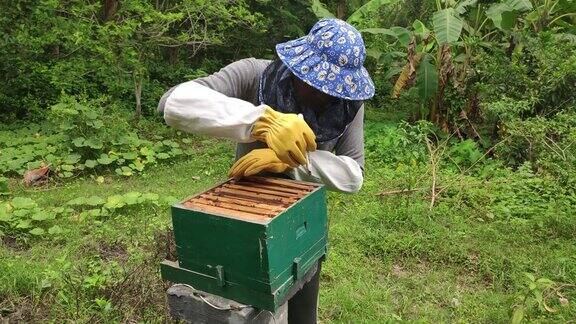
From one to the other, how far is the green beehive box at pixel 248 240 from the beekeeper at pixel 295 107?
0.14m

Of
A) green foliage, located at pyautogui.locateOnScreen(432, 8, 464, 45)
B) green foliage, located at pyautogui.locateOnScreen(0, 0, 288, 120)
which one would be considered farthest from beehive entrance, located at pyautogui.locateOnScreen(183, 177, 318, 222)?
green foliage, located at pyautogui.locateOnScreen(0, 0, 288, 120)

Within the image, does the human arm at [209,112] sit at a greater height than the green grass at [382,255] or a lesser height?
greater

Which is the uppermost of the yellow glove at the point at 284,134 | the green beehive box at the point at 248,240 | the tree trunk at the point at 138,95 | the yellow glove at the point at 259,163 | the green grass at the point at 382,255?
the yellow glove at the point at 284,134

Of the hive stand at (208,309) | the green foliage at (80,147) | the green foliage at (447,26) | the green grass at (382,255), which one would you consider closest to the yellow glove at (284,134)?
the hive stand at (208,309)

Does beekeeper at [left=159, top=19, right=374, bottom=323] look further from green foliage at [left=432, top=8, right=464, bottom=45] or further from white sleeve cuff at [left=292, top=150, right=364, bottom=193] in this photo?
green foliage at [left=432, top=8, right=464, bottom=45]

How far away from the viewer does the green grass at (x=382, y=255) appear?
9.98ft

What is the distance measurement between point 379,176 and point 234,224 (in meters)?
4.24

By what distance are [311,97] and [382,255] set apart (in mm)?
2453

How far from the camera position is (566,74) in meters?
5.47

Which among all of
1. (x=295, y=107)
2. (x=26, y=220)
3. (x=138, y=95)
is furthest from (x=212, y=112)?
(x=138, y=95)

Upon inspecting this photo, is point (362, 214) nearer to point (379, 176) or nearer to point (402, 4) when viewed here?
point (379, 176)

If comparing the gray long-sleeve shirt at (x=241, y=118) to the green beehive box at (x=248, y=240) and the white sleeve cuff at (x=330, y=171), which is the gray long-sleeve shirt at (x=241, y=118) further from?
the green beehive box at (x=248, y=240)

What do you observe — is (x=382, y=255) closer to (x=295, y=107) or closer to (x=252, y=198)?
(x=295, y=107)

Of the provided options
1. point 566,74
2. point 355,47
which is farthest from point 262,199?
point 566,74
